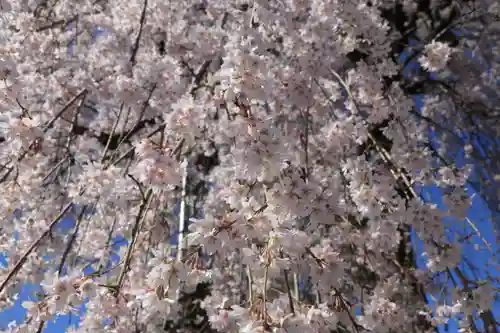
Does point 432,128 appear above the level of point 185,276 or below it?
above

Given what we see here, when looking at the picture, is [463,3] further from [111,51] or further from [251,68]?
[251,68]

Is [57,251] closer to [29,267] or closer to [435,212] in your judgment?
[29,267]

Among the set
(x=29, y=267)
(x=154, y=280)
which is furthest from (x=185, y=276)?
(x=29, y=267)

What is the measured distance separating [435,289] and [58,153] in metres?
2.39

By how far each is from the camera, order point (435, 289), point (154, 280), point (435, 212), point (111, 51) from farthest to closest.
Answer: point (111, 51), point (435, 289), point (435, 212), point (154, 280)

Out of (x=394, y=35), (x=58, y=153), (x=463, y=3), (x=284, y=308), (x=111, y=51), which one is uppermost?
(x=463, y=3)

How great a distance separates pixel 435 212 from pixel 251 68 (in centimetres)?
90

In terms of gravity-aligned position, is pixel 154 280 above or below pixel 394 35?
below

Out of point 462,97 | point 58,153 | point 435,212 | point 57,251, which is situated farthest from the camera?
point 462,97

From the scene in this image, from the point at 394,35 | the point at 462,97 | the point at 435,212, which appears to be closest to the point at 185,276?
the point at 435,212

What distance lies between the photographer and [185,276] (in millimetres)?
1317

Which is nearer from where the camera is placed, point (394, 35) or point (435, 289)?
point (435, 289)

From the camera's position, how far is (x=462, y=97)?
4191 millimetres

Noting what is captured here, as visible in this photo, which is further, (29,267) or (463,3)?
(463,3)
